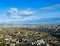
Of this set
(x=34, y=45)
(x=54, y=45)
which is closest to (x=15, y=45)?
(x=34, y=45)

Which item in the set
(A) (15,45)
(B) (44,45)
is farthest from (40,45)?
(A) (15,45)

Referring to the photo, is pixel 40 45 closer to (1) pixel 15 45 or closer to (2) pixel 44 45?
(2) pixel 44 45

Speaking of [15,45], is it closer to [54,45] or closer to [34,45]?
[34,45]

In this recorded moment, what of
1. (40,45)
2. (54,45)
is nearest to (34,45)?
(40,45)

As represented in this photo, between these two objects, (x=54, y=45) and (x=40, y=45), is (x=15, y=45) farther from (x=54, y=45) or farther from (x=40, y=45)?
(x=54, y=45)
